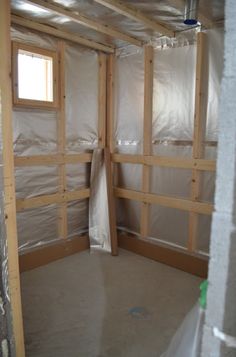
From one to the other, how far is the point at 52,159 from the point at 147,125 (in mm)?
1066

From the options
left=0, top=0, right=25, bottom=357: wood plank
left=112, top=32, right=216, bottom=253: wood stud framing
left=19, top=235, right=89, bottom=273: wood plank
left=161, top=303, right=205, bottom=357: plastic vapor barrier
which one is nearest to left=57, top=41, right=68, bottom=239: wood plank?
left=19, top=235, right=89, bottom=273: wood plank

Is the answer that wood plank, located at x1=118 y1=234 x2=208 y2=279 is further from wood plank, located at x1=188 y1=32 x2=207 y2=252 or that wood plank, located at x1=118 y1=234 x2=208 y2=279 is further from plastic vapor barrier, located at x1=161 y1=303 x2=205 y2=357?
plastic vapor barrier, located at x1=161 y1=303 x2=205 y2=357

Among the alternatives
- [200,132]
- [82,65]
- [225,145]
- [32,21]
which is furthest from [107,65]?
[225,145]

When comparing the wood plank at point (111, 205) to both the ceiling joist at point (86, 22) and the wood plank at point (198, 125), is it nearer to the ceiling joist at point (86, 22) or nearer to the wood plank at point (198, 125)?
the wood plank at point (198, 125)

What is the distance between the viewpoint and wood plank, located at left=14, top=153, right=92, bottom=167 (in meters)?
2.83

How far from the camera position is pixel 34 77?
2.90 metres

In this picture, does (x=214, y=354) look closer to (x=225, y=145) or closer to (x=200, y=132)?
(x=225, y=145)

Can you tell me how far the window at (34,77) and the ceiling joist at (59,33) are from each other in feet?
0.56

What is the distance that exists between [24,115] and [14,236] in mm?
1668

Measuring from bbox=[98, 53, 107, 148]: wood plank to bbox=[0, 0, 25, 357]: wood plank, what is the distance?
2089 millimetres

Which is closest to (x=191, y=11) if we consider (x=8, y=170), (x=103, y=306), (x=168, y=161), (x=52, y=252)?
(x=168, y=161)

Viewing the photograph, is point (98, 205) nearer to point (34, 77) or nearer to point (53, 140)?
point (53, 140)

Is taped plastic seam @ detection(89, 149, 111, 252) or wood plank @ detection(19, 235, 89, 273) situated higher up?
taped plastic seam @ detection(89, 149, 111, 252)

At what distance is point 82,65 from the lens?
3229 millimetres
